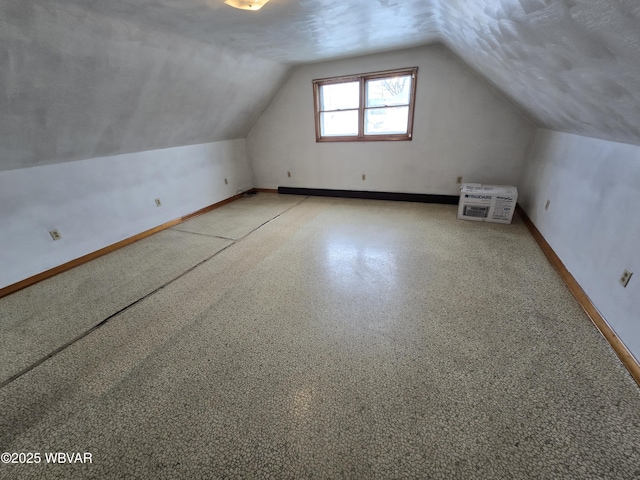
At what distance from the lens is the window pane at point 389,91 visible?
11.5 ft

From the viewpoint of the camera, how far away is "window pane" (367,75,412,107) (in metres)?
3.49

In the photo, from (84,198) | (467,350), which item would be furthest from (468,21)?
(84,198)

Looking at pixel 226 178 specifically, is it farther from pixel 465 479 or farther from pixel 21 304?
pixel 465 479

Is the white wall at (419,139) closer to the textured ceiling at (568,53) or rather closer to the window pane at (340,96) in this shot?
the window pane at (340,96)

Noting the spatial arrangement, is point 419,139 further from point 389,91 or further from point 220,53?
point 220,53

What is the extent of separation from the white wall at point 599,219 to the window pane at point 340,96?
242 centimetres

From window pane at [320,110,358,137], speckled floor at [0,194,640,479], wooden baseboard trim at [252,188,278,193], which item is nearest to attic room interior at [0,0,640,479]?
speckled floor at [0,194,640,479]

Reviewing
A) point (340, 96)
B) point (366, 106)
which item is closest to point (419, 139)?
point (366, 106)

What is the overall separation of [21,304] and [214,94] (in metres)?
2.76

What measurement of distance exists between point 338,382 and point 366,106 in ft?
11.9

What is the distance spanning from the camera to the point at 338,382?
52.2 inches

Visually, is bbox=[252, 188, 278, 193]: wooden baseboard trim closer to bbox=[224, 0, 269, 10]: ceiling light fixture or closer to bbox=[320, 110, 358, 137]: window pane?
bbox=[320, 110, 358, 137]: window pane

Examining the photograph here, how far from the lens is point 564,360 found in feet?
4.53

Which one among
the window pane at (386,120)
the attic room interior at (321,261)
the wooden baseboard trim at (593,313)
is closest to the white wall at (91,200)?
the attic room interior at (321,261)
